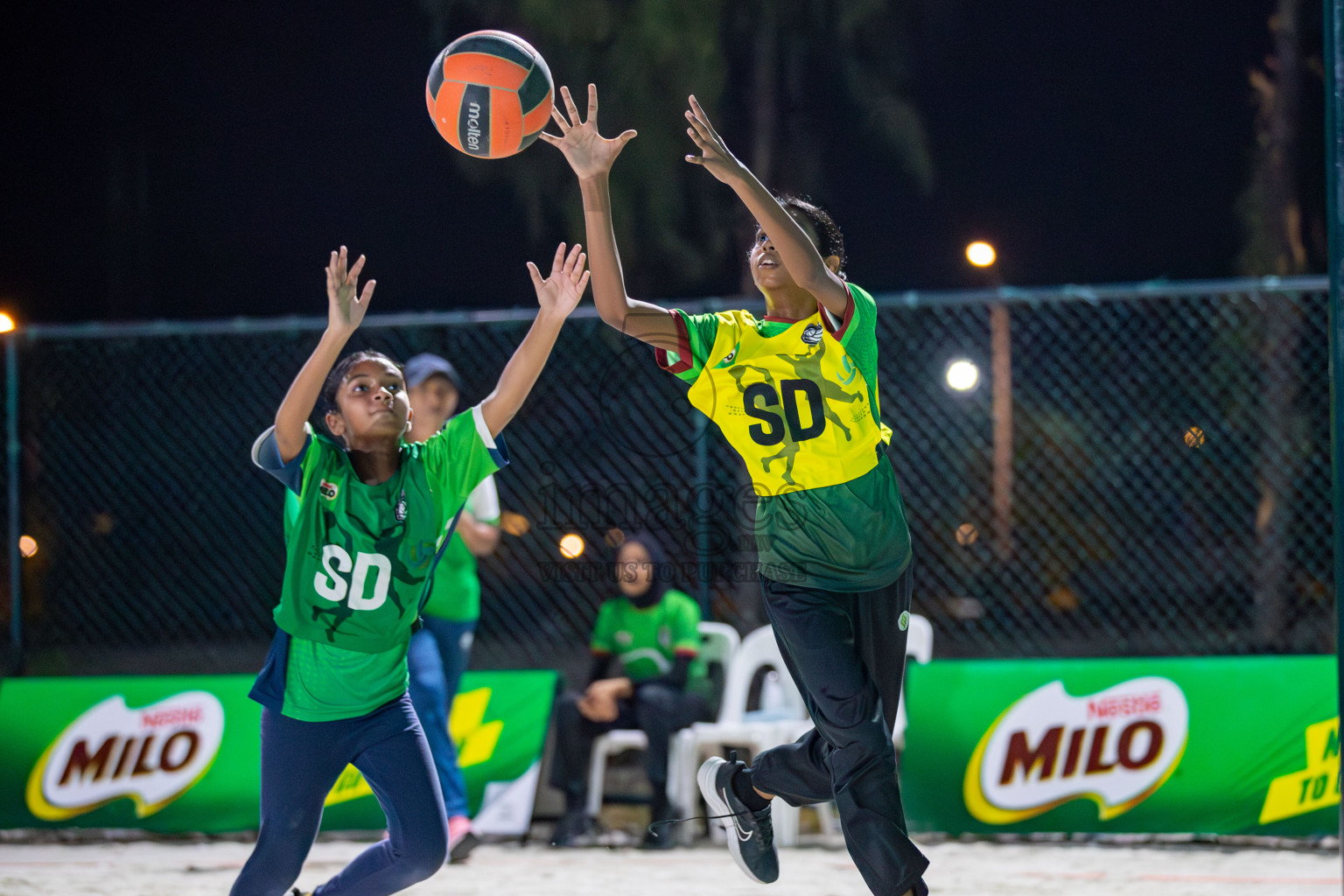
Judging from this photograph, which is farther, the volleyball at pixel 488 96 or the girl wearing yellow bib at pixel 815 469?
the volleyball at pixel 488 96

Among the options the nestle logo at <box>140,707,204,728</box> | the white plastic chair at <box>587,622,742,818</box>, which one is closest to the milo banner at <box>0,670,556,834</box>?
the nestle logo at <box>140,707,204,728</box>

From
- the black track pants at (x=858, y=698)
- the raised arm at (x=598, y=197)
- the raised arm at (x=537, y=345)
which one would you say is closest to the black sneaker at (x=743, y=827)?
the black track pants at (x=858, y=698)

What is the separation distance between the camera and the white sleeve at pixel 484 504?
19.1 feet

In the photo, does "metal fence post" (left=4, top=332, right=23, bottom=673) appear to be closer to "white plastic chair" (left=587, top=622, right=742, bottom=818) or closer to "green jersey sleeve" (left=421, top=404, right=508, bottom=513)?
"white plastic chair" (left=587, top=622, right=742, bottom=818)

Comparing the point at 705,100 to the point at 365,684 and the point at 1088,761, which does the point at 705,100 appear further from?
the point at 365,684

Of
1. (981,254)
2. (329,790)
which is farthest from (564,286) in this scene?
(981,254)

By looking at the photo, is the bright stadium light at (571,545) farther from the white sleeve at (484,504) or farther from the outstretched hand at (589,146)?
the outstretched hand at (589,146)

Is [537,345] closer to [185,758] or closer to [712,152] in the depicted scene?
[712,152]

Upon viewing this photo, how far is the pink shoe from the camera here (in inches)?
224

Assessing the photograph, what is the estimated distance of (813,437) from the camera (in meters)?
3.51

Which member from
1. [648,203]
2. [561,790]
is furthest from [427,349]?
[561,790]

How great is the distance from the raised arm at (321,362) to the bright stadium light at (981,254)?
15536 mm

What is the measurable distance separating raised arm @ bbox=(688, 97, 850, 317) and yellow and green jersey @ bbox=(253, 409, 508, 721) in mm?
1207

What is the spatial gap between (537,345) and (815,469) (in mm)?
882
